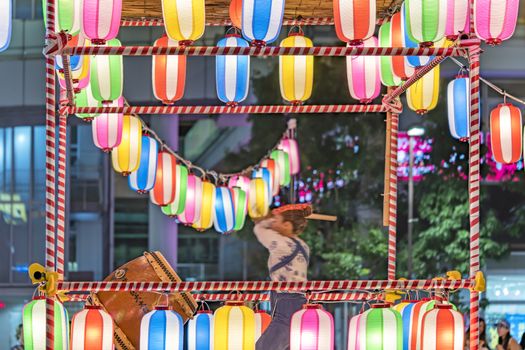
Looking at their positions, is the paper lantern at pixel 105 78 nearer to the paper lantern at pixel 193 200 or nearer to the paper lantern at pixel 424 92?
the paper lantern at pixel 424 92

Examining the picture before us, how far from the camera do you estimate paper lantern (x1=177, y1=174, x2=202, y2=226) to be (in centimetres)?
1084

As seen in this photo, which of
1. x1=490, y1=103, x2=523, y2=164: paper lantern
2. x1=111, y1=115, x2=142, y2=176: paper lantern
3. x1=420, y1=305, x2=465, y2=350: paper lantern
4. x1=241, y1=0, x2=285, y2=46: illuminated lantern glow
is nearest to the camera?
x1=420, y1=305, x2=465, y2=350: paper lantern

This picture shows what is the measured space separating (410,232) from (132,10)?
950cm

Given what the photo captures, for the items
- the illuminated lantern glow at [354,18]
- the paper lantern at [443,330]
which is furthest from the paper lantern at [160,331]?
the illuminated lantern glow at [354,18]

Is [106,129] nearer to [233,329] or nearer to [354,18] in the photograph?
[233,329]

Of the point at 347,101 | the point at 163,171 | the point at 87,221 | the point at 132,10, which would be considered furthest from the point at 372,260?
the point at 132,10

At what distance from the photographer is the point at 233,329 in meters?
6.35

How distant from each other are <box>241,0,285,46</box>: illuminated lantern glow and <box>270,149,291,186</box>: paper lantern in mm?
6834

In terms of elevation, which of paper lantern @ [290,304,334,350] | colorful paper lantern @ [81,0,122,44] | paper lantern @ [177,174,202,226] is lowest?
paper lantern @ [290,304,334,350]

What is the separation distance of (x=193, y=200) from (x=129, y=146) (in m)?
1.55

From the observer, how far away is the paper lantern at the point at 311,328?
5918 mm

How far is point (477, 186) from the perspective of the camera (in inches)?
225

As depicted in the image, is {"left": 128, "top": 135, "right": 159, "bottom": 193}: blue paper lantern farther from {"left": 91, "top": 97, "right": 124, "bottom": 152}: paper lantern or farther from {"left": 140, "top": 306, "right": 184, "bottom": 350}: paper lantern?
{"left": 140, "top": 306, "right": 184, "bottom": 350}: paper lantern

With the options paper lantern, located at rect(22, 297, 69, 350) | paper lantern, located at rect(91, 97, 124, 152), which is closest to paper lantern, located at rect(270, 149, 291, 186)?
paper lantern, located at rect(91, 97, 124, 152)
